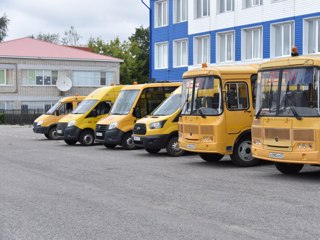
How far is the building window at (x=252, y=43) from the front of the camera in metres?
33.2

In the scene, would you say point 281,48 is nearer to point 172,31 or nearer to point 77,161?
point 172,31

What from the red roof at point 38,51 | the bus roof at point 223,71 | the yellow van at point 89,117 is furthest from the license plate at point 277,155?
the red roof at point 38,51

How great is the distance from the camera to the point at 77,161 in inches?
736

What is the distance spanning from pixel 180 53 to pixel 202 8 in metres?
3.63

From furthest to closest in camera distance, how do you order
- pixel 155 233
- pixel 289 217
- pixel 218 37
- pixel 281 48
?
pixel 218 37 → pixel 281 48 → pixel 289 217 → pixel 155 233

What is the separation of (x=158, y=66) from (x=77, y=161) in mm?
24154

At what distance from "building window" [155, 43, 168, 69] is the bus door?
24617 millimetres

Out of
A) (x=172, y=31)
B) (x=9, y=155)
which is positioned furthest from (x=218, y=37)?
(x=9, y=155)

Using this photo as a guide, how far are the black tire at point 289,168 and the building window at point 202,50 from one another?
887 inches

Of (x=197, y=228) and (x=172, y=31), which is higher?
(x=172, y=31)

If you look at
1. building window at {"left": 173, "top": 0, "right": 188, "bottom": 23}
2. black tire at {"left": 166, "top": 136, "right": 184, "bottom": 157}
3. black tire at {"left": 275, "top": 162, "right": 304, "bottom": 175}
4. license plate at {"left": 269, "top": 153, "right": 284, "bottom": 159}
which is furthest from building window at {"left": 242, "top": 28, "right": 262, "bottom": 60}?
license plate at {"left": 269, "top": 153, "right": 284, "bottom": 159}

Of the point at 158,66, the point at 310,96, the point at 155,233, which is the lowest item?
the point at 155,233

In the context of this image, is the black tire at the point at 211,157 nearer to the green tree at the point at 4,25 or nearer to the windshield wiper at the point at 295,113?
the windshield wiper at the point at 295,113

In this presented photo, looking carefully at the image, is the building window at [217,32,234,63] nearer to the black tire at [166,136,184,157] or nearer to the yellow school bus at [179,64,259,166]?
the black tire at [166,136,184,157]
